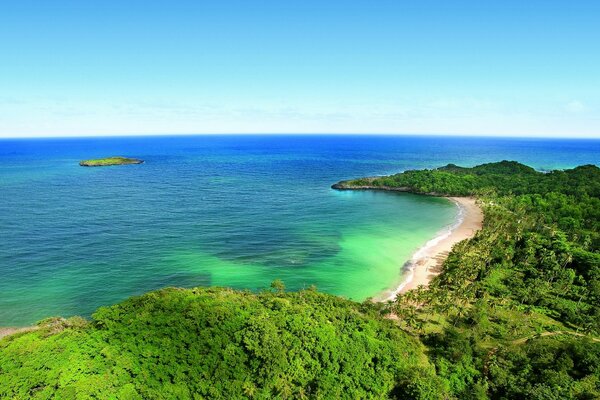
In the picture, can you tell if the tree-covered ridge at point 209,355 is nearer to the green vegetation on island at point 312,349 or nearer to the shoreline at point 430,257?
the green vegetation on island at point 312,349

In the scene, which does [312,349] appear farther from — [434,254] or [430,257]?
[434,254]

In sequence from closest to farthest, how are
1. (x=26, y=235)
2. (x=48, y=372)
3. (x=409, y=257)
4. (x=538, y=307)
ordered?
(x=48, y=372) → (x=538, y=307) → (x=409, y=257) → (x=26, y=235)

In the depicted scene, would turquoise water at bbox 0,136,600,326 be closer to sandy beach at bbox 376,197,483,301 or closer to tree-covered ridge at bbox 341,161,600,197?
sandy beach at bbox 376,197,483,301

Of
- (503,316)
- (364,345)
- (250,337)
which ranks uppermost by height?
(250,337)

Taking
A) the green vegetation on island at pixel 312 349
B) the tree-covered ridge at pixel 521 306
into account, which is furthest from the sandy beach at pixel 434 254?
the green vegetation on island at pixel 312 349

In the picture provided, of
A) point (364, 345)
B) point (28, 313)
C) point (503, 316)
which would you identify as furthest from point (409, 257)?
point (28, 313)

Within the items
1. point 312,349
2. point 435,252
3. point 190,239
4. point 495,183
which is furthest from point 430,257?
point 495,183

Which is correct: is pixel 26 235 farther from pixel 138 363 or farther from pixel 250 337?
pixel 250 337
